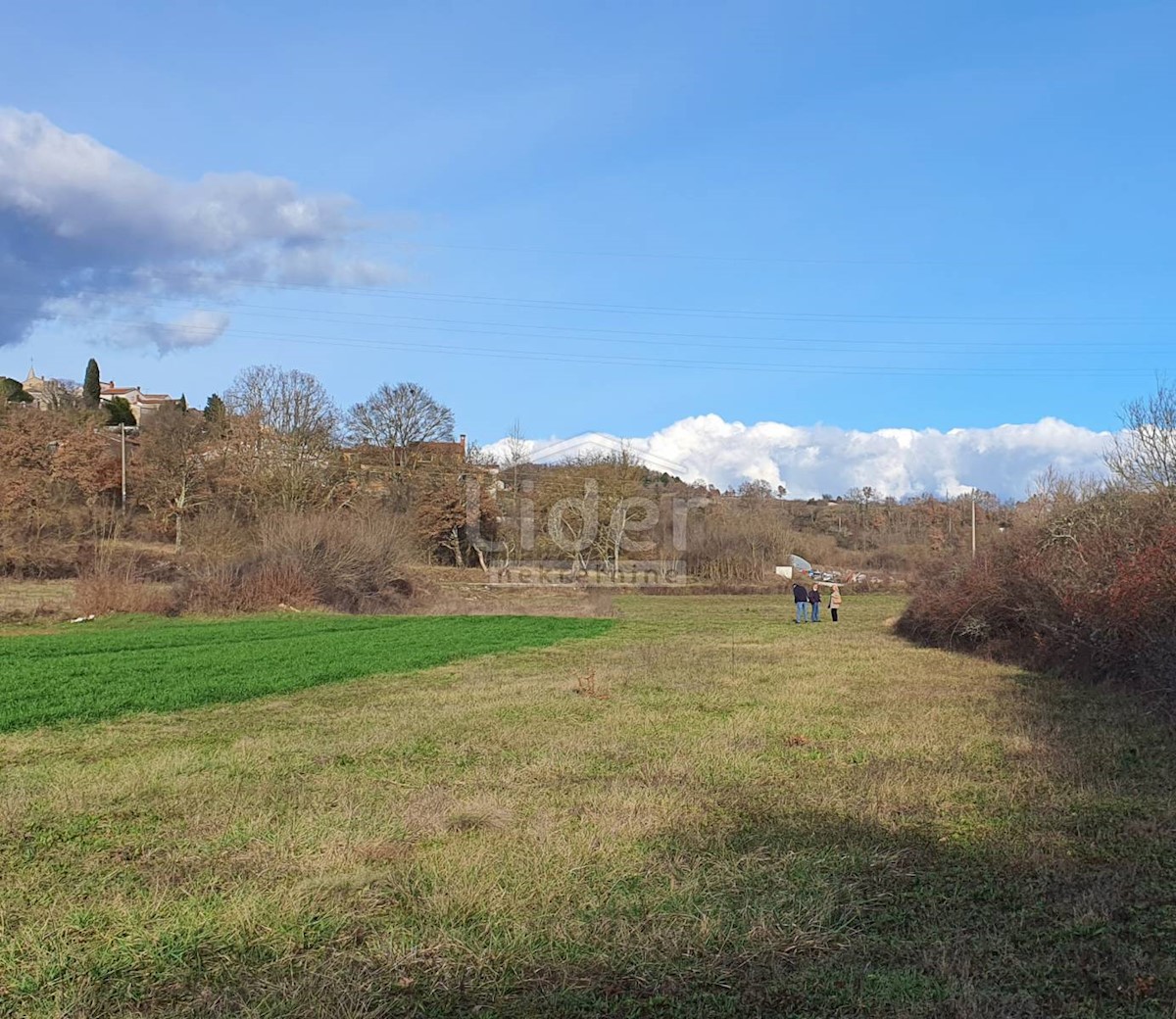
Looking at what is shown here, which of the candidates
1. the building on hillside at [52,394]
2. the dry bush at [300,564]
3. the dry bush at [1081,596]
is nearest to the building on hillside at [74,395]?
the building on hillside at [52,394]

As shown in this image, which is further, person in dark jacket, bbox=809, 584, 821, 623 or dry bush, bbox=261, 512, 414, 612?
dry bush, bbox=261, 512, 414, 612

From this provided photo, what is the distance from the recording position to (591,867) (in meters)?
6.15

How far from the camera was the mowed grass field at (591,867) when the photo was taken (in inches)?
177

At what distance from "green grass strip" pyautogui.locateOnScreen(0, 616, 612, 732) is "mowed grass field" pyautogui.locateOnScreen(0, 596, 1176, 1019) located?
2072mm

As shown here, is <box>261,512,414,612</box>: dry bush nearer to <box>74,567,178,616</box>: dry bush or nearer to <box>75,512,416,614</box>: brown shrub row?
<box>75,512,416,614</box>: brown shrub row

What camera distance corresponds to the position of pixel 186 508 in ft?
187

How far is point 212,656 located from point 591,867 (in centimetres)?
1629

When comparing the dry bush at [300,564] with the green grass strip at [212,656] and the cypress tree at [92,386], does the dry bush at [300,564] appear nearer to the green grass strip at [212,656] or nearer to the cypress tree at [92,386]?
the green grass strip at [212,656]

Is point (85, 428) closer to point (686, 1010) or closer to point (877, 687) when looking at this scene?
point (877, 687)

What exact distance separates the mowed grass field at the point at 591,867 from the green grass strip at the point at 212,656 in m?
2.07

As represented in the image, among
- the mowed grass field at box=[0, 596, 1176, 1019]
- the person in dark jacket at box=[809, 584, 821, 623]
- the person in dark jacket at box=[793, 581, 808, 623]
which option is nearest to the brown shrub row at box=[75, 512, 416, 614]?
the person in dark jacket at box=[793, 581, 808, 623]

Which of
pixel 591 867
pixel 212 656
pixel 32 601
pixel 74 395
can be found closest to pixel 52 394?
pixel 74 395

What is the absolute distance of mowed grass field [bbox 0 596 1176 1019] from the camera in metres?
4.49

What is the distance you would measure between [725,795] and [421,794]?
2.58 m
